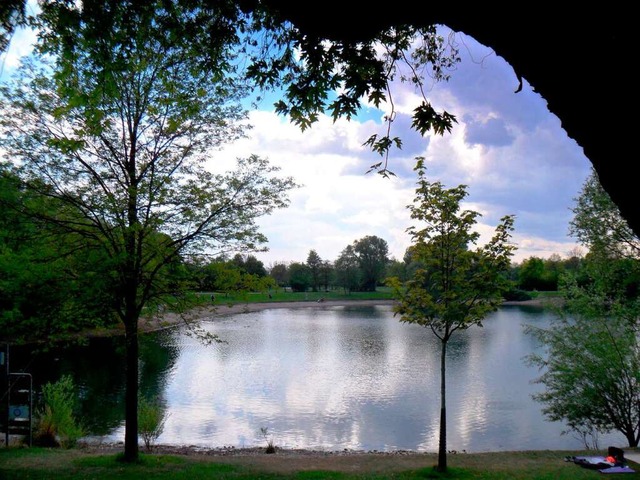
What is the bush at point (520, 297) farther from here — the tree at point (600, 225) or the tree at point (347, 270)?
the tree at point (600, 225)

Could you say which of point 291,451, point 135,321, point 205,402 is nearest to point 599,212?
point 291,451

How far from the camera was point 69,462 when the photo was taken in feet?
34.0

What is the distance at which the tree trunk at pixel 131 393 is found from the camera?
35.7ft

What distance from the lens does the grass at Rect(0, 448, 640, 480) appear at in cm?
932

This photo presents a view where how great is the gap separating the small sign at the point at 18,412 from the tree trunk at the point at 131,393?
3.55 meters

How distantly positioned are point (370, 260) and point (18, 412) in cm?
9164

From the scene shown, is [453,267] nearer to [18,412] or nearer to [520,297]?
[18,412]

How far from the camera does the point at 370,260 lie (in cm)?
10250

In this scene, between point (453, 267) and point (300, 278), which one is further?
point (300, 278)

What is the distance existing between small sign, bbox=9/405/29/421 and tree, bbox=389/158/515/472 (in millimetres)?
9735

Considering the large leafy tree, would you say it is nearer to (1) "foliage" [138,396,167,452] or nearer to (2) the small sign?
(1) "foliage" [138,396,167,452]

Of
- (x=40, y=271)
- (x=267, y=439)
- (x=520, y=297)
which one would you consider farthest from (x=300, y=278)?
(x=40, y=271)

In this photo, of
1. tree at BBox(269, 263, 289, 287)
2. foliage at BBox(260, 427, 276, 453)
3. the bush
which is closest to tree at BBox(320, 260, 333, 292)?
tree at BBox(269, 263, 289, 287)

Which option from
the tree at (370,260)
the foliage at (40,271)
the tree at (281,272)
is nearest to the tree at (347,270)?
the tree at (370,260)
